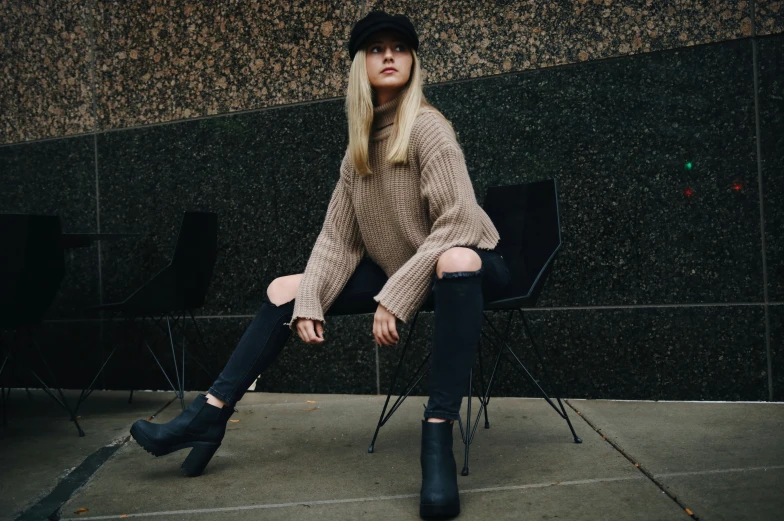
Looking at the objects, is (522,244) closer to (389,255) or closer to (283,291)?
(389,255)

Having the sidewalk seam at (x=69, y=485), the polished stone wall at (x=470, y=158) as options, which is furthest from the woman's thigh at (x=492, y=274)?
the sidewalk seam at (x=69, y=485)

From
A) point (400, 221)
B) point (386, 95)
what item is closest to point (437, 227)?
point (400, 221)

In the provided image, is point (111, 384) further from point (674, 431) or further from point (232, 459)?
point (674, 431)

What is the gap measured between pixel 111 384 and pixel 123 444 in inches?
71.5

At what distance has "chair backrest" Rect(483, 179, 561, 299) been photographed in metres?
3.19

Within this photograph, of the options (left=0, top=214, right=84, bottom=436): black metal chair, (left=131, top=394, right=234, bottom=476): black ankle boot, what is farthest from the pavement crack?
(left=0, top=214, right=84, bottom=436): black metal chair

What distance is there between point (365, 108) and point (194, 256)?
1.61m

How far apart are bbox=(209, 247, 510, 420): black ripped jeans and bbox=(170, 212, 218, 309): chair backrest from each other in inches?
49.7

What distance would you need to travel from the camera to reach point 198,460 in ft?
9.29

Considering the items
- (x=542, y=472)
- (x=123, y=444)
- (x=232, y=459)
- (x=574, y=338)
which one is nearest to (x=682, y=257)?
(x=574, y=338)

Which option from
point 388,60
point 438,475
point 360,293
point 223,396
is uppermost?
point 388,60

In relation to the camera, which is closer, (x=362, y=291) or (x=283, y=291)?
(x=283, y=291)

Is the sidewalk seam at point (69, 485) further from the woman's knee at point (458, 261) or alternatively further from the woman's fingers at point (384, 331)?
the woman's knee at point (458, 261)

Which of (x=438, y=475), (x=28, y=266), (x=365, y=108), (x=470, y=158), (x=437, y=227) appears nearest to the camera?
(x=438, y=475)
